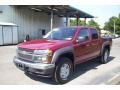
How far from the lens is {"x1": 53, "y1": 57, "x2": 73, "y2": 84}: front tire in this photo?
568 centimetres

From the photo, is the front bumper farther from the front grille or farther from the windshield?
the windshield

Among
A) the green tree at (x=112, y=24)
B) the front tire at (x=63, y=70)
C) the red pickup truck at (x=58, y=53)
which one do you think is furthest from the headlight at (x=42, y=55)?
the green tree at (x=112, y=24)

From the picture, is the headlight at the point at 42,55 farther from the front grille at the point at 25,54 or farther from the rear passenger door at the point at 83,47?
the rear passenger door at the point at 83,47

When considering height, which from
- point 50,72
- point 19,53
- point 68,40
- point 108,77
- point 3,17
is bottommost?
point 108,77

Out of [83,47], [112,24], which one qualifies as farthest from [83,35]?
[112,24]

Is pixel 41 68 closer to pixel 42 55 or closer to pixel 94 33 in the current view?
pixel 42 55

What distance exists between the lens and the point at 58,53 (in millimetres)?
5633

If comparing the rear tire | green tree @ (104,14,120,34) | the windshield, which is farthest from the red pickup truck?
green tree @ (104,14,120,34)

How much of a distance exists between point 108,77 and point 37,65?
261 centimetres

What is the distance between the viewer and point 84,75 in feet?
22.6

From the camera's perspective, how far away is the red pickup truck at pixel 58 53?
5.46 m

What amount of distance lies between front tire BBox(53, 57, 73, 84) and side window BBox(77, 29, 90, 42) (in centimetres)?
99
